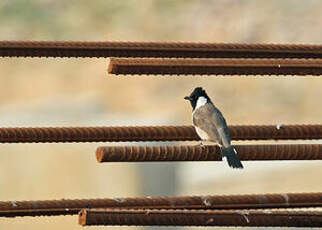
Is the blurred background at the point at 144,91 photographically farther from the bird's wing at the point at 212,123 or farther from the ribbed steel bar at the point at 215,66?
the ribbed steel bar at the point at 215,66

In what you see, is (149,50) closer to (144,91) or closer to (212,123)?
(212,123)

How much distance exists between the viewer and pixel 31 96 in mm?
59062

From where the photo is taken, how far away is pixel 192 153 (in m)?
6.93

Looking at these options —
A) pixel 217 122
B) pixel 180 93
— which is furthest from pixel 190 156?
pixel 180 93

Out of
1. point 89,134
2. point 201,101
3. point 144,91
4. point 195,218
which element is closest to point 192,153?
point 89,134

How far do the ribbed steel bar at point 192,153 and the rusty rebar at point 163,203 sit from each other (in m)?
0.22

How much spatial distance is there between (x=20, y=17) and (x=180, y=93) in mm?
15196

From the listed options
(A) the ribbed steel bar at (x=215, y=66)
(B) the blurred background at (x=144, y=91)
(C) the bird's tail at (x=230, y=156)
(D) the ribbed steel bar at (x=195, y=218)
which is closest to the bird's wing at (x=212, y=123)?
(C) the bird's tail at (x=230, y=156)

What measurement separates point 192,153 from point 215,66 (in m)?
0.98

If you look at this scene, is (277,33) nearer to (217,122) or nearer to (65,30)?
(65,30)

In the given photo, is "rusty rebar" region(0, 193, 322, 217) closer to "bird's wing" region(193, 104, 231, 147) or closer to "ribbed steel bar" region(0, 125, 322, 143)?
"ribbed steel bar" region(0, 125, 322, 143)

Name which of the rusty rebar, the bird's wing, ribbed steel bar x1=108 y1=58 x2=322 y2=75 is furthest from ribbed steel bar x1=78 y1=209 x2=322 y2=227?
the bird's wing

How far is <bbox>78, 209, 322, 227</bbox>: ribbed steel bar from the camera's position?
5855mm

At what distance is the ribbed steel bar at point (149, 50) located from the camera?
745cm
